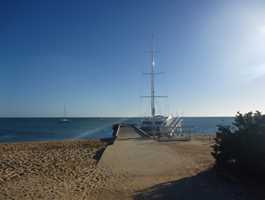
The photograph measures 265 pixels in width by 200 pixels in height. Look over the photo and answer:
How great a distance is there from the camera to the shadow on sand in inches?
286

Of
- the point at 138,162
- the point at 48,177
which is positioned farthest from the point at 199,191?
the point at 48,177

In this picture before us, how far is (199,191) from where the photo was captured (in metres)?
7.77

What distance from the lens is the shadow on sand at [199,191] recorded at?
727 centimetres

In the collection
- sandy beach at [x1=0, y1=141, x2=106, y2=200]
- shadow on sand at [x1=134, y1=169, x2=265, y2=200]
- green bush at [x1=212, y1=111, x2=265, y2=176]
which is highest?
green bush at [x1=212, y1=111, x2=265, y2=176]

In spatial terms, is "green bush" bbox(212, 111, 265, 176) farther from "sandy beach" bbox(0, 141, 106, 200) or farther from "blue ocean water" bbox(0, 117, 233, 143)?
"blue ocean water" bbox(0, 117, 233, 143)

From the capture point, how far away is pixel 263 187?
780 cm

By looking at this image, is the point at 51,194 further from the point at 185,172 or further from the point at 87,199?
the point at 185,172

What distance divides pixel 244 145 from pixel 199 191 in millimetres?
2136

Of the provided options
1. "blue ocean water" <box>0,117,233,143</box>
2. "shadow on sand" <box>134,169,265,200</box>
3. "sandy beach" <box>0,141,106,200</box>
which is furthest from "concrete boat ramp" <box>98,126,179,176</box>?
"blue ocean water" <box>0,117,233,143</box>

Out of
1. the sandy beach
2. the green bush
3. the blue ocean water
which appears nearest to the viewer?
the sandy beach

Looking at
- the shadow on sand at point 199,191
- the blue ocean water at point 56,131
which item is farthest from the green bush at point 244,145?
the blue ocean water at point 56,131

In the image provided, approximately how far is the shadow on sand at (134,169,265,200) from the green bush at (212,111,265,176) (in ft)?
2.21

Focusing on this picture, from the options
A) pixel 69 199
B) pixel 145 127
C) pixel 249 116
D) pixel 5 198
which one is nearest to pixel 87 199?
pixel 69 199

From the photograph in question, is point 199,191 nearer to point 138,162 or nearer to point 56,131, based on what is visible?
point 138,162
